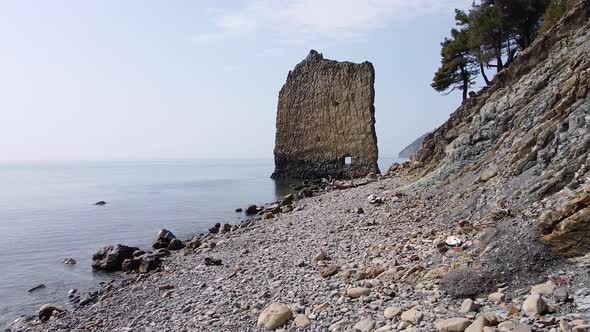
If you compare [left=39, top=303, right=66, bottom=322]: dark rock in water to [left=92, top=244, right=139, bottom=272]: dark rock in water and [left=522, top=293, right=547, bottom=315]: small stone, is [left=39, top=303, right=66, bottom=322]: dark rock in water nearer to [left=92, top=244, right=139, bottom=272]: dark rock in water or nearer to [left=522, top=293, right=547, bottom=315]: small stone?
[left=92, top=244, right=139, bottom=272]: dark rock in water

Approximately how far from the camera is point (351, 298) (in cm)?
650

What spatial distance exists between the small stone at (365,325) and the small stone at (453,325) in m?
0.79

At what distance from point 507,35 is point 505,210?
2234cm

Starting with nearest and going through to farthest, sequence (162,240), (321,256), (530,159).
Result: (321,256) → (530,159) → (162,240)

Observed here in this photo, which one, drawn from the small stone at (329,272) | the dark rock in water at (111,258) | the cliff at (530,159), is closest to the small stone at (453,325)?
the cliff at (530,159)

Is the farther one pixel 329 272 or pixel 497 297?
pixel 329 272

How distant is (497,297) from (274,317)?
9.36 feet

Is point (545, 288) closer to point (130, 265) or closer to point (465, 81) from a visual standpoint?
point (130, 265)

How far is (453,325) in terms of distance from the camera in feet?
16.0

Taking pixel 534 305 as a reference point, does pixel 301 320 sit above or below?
below

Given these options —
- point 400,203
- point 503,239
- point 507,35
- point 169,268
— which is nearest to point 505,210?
point 503,239

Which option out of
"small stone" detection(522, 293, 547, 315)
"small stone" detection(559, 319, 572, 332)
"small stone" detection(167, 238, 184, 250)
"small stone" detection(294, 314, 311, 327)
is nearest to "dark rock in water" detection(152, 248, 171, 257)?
"small stone" detection(167, 238, 184, 250)

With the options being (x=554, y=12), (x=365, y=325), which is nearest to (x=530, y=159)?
(x=365, y=325)

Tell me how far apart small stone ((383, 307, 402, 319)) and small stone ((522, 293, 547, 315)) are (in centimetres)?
138
